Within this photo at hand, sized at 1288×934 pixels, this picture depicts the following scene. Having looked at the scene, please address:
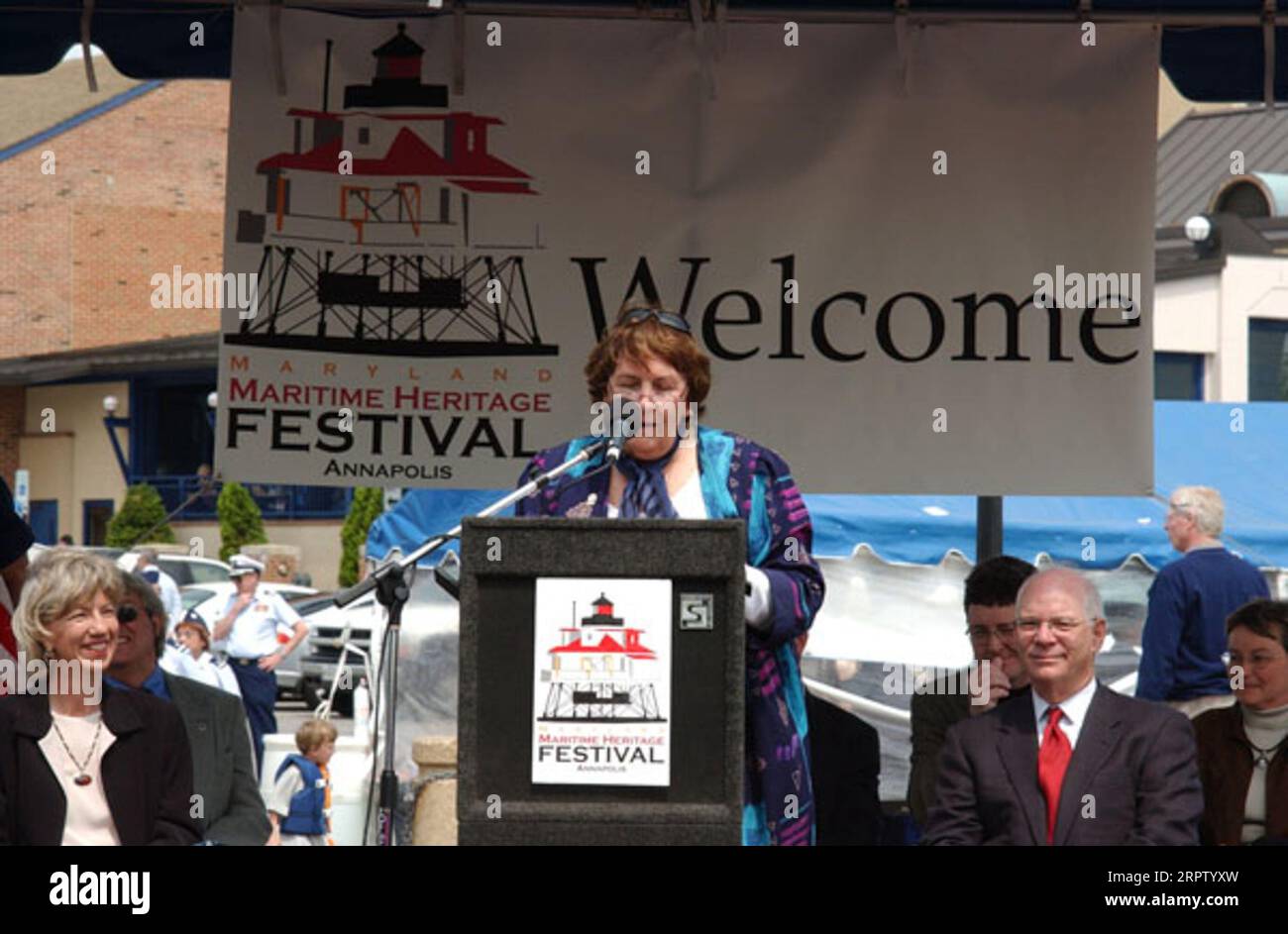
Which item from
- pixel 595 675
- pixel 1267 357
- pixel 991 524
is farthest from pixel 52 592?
pixel 1267 357

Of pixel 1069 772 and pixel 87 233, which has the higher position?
pixel 87 233

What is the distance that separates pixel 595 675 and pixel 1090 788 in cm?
138

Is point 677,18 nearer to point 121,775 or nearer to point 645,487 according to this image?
point 645,487

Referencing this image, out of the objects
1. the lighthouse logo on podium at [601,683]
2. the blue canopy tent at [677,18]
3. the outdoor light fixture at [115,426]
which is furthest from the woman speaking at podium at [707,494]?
the outdoor light fixture at [115,426]

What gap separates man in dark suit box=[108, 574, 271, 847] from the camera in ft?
17.8

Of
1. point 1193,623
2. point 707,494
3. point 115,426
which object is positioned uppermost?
point 115,426

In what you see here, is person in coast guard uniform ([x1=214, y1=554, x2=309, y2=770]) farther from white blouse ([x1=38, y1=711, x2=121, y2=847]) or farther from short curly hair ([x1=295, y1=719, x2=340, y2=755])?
→ white blouse ([x1=38, y1=711, x2=121, y2=847])

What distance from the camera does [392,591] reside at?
5645mm

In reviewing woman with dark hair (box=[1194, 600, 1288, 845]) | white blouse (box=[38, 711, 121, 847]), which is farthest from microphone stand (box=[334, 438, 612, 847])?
woman with dark hair (box=[1194, 600, 1288, 845])

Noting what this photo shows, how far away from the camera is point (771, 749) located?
149 inches

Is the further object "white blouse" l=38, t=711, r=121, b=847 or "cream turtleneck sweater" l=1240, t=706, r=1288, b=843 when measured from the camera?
"cream turtleneck sweater" l=1240, t=706, r=1288, b=843

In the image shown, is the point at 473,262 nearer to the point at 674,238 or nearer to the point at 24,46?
the point at 674,238
